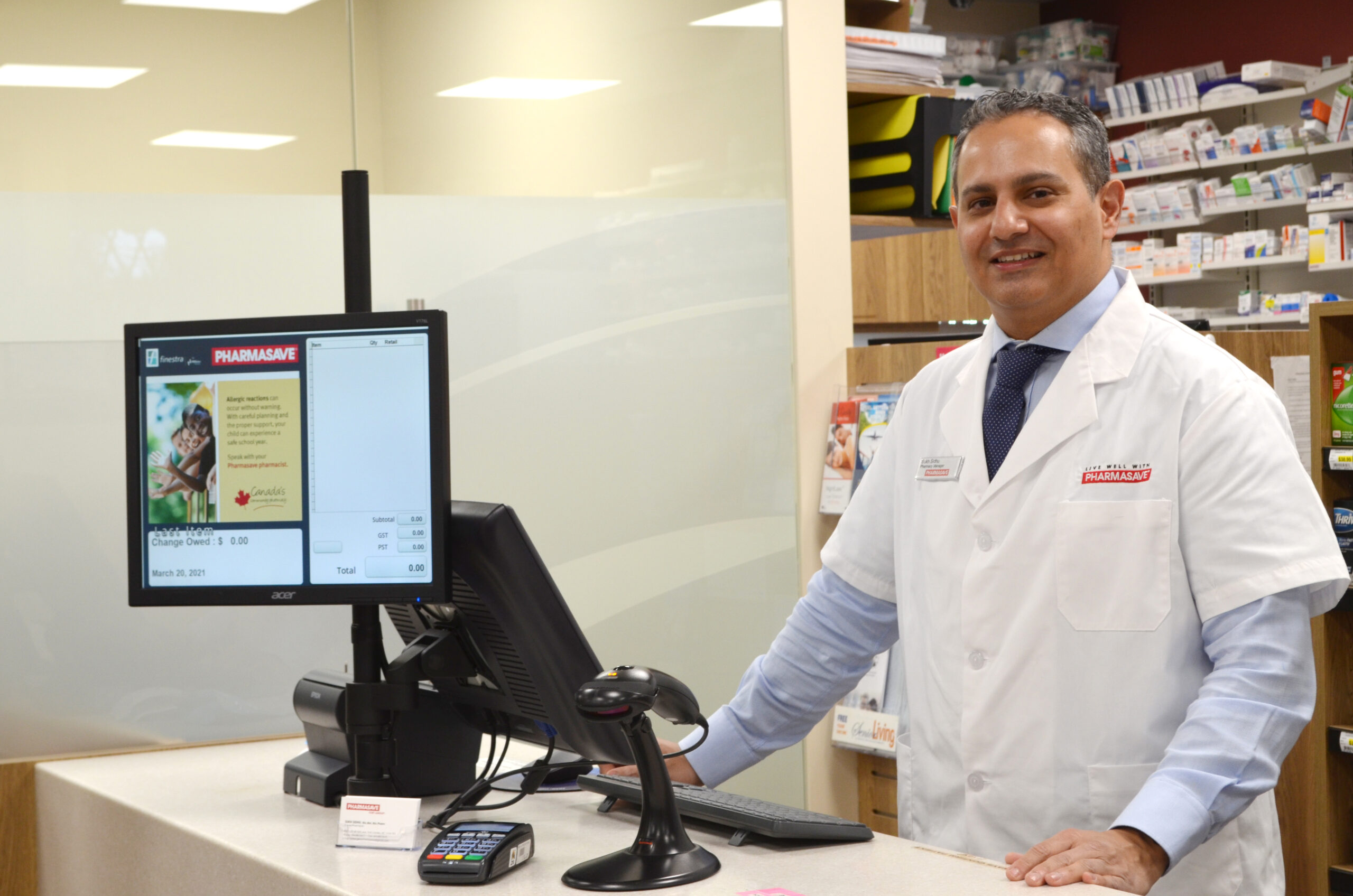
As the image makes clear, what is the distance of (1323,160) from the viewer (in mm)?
6648

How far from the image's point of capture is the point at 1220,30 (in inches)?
307

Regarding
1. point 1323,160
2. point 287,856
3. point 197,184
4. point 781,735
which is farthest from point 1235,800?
point 1323,160

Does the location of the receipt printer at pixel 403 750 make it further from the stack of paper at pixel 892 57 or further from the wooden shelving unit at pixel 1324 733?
the stack of paper at pixel 892 57

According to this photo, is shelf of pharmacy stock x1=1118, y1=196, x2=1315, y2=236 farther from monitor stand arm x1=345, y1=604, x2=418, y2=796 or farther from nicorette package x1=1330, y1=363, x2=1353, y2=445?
monitor stand arm x1=345, y1=604, x2=418, y2=796

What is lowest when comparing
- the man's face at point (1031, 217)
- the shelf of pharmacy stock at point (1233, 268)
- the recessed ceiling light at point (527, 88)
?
the man's face at point (1031, 217)

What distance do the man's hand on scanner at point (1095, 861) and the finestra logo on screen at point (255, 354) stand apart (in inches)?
40.3

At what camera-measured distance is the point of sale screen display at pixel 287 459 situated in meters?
1.68

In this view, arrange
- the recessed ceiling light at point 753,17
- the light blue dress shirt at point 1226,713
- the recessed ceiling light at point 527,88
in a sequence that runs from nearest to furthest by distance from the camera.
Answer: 1. the light blue dress shirt at point 1226,713
2. the recessed ceiling light at point 527,88
3. the recessed ceiling light at point 753,17

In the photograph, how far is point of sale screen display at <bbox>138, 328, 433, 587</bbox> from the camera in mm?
1679

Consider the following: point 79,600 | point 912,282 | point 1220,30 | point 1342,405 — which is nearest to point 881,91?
point 912,282

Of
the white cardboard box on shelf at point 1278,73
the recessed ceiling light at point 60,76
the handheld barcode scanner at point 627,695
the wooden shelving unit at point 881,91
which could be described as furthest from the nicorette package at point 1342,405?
the white cardboard box on shelf at point 1278,73

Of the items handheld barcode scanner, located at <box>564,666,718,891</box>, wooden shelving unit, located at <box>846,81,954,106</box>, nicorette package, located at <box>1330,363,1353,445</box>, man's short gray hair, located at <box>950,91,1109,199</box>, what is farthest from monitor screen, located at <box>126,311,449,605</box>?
nicorette package, located at <box>1330,363,1353,445</box>

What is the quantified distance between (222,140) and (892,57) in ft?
5.99

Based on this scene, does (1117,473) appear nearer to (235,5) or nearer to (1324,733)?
(1324,733)
